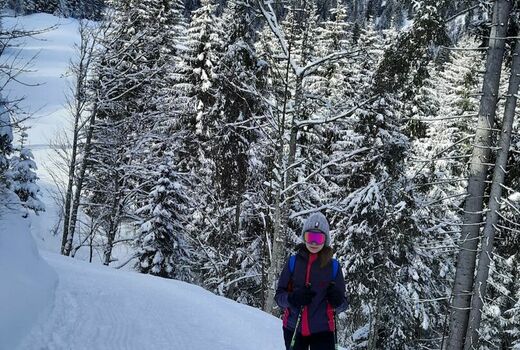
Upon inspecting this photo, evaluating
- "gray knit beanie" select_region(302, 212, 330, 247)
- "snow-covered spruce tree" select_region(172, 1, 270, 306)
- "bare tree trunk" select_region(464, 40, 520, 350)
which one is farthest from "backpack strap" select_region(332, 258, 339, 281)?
"snow-covered spruce tree" select_region(172, 1, 270, 306)

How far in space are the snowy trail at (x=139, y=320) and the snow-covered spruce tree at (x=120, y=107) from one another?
26.8 feet

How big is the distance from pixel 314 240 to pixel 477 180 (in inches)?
233

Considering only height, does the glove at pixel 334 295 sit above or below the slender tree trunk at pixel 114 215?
above

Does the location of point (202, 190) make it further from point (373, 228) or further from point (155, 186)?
point (373, 228)

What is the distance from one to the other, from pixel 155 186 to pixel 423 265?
12.2 metres

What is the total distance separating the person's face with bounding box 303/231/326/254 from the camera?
4055 mm

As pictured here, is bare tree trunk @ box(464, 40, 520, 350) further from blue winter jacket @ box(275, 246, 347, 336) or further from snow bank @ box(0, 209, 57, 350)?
snow bank @ box(0, 209, 57, 350)

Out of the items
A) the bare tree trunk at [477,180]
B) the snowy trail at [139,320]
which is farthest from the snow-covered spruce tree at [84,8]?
the bare tree trunk at [477,180]

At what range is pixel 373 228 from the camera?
1747cm

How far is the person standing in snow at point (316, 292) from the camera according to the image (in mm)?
4023

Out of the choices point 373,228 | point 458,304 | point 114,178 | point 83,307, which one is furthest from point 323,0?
point 114,178

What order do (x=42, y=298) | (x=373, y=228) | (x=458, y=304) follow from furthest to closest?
1. (x=373, y=228)
2. (x=458, y=304)
3. (x=42, y=298)

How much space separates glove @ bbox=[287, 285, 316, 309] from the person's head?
36cm

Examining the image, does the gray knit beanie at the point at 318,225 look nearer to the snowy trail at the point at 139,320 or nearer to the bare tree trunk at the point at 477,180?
the snowy trail at the point at 139,320
